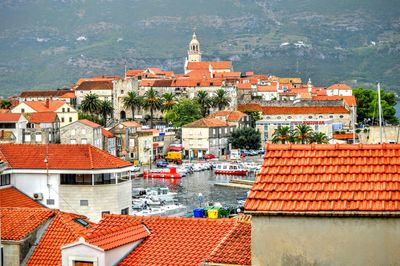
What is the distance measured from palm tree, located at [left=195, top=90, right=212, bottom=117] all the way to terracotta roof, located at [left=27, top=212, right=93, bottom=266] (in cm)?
11281

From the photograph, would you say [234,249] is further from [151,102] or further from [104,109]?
[151,102]

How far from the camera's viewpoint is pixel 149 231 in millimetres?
15391

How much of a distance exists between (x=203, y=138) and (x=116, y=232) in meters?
97.4

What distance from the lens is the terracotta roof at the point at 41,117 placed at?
97950 millimetres

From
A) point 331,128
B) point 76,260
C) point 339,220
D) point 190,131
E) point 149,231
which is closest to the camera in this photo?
point 339,220

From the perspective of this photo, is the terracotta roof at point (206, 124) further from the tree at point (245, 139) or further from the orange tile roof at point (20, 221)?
the orange tile roof at point (20, 221)

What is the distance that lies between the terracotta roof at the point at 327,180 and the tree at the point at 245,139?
10302cm

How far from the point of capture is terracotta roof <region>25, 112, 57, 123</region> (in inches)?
3856

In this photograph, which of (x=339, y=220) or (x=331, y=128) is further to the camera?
(x=331, y=128)

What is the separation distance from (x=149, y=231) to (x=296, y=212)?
534cm

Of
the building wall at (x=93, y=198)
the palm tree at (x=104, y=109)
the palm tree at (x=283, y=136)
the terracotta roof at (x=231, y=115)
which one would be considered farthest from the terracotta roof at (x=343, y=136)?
the building wall at (x=93, y=198)

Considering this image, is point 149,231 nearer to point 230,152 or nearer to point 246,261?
point 246,261

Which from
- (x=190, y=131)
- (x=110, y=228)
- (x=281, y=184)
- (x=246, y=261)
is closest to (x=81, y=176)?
(x=110, y=228)

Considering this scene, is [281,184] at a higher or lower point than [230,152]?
higher
